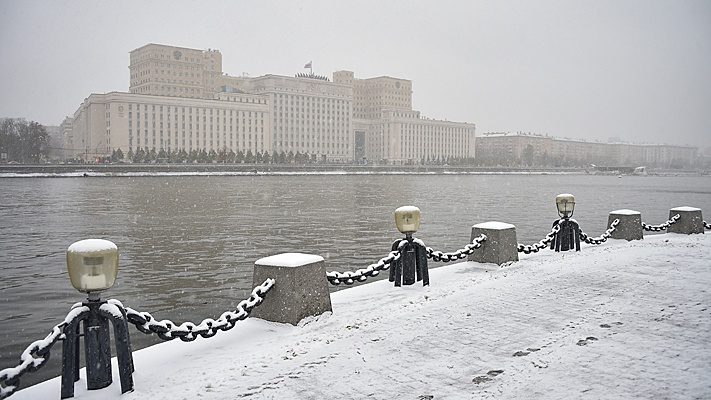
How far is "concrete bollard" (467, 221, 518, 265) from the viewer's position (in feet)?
39.8

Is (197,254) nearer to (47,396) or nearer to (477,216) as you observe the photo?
(47,396)

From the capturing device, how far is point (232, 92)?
182750mm

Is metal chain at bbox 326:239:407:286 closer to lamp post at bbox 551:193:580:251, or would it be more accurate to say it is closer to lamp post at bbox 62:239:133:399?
lamp post at bbox 62:239:133:399

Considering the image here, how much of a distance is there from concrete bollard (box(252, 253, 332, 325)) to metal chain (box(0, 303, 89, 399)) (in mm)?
2498

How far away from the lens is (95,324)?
5.79 metres

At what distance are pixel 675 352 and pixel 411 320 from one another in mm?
3074

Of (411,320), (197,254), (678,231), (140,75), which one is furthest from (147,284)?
(140,75)

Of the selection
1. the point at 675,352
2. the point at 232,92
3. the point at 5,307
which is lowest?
the point at 5,307

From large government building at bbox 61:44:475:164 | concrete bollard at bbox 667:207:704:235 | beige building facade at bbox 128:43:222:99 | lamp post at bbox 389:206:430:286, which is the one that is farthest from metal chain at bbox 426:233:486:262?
beige building facade at bbox 128:43:222:99

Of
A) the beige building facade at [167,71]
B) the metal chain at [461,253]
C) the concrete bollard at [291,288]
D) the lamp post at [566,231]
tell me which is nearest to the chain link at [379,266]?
the metal chain at [461,253]

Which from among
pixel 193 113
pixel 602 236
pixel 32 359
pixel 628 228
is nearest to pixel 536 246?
pixel 602 236

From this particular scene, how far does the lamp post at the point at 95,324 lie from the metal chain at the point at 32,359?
0.18 feet

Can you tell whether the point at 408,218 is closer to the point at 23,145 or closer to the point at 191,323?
the point at 191,323

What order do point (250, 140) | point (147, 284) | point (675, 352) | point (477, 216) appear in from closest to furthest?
point (675, 352)
point (147, 284)
point (477, 216)
point (250, 140)
